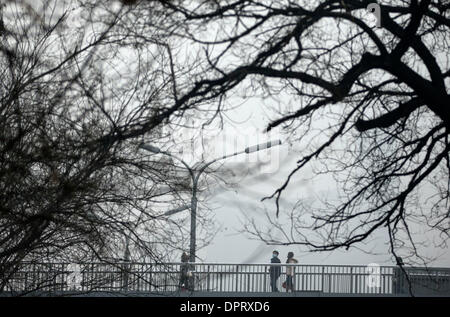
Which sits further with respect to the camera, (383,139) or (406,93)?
(383,139)

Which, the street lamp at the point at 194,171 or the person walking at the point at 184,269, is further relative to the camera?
the person walking at the point at 184,269

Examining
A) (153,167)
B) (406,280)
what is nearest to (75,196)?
(153,167)

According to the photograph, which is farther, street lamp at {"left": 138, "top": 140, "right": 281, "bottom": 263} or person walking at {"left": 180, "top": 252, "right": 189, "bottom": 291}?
person walking at {"left": 180, "top": 252, "right": 189, "bottom": 291}

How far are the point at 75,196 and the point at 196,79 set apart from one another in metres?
1.41

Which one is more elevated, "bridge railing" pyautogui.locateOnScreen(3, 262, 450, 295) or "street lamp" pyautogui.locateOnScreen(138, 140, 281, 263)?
"street lamp" pyautogui.locateOnScreen(138, 140, 281, 263)

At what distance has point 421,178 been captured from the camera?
255 inches

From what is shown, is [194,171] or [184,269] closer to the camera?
[194,171]

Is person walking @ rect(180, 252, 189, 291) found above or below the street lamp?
below

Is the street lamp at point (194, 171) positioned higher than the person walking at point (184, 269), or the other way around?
the street lamp at point (194, 171)

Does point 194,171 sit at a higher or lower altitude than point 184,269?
higher
